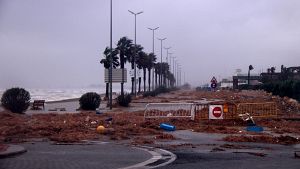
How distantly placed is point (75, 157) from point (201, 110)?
57.0ft

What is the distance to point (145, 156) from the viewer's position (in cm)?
1630

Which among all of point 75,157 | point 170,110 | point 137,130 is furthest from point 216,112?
point 75,157

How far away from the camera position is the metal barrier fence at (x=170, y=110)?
107 feet

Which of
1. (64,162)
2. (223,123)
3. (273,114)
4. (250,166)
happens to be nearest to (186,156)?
(250,166)

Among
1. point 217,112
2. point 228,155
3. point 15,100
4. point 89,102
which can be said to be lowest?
point 228,155

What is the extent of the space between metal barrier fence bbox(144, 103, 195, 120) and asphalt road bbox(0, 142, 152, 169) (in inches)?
519

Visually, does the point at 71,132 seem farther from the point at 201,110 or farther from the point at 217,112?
the point at 201,110

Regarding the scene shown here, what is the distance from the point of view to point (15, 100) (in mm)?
42438

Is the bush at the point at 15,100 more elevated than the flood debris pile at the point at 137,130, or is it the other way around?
the bush at the point at 15,100

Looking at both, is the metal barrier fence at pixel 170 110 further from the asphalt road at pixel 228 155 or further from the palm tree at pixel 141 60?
the palm tree at pixel 141 60

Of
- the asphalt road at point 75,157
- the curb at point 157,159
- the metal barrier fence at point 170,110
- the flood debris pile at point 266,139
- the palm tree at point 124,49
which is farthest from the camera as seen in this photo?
the palm tree at point 124,49

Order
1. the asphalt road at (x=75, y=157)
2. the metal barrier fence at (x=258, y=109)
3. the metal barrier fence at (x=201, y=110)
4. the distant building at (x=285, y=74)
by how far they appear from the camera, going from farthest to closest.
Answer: the distant building at (x=285, y=74), the metal barrier fence at (x=258, y=109), the metal barrier fence at (x=201, y=110), the asphalt road at (x=75, y=157)

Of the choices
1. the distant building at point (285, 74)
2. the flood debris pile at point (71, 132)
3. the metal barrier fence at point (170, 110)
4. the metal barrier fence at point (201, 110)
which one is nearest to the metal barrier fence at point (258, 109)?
the metal barrier fence at point (201, 110)

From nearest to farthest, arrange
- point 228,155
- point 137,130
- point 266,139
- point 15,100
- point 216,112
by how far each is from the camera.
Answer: point 228,155, point 266,139, point 137,130, point 216,112, point 15,100
